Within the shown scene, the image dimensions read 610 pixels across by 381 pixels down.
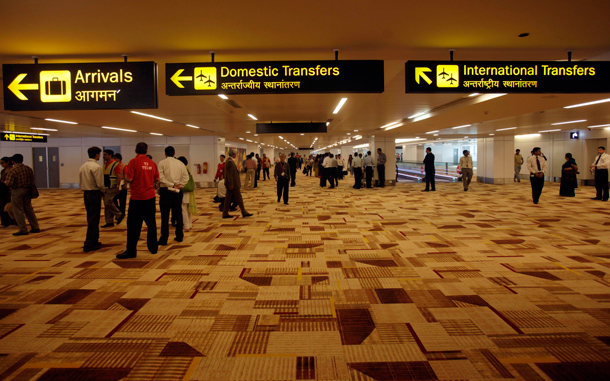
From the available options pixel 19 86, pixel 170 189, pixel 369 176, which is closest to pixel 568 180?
pixel 369 176

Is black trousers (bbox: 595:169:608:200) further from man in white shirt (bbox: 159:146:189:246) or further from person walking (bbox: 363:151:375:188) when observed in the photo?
man in white shirt (bbox: 159:146:189:246)

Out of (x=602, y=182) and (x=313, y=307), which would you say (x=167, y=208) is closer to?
(x=313, y=307)

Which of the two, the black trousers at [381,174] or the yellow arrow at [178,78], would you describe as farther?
the black trousers at [381,174]

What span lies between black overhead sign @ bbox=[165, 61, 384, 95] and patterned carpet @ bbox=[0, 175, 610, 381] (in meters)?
2.65

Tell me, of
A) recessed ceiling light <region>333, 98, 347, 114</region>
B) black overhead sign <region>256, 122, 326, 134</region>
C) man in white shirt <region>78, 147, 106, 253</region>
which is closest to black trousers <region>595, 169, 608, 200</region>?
recessed ceiling light <region>333, 98, 347, 114</region>

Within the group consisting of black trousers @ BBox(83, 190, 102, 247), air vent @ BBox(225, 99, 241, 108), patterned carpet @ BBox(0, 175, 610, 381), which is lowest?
patterned carpet @ BBox(0, 175, 610, 381)

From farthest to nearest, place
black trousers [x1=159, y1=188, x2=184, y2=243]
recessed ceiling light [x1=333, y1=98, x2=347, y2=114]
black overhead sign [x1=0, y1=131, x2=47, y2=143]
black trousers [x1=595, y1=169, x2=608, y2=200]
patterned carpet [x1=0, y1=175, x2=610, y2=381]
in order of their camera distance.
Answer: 1. black overhead sign [x1=0, y1=131, x2=47, y2=143]
2. black trousers [x1=595, y1=169, x2=608, y2=200]
3. recessed ceiling light [x1=333, y1=98, x2=347, y2=114]
4. black trousers [x1=159, y1=188, x2=184, y2=243]
5. patterned carpet [x1=0, y1=175, x2=610, y2=381]

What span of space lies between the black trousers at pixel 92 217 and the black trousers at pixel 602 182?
15.6 metres

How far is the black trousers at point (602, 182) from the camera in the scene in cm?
1234

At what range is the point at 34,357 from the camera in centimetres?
291

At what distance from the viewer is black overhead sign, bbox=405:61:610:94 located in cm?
513

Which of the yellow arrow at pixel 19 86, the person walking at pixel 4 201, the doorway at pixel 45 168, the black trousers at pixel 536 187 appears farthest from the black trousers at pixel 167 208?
the doorway at pixel 45 168

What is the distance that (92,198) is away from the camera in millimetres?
6520

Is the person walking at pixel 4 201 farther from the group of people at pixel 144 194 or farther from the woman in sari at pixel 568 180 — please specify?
the woman in sari at pixel 568 180
